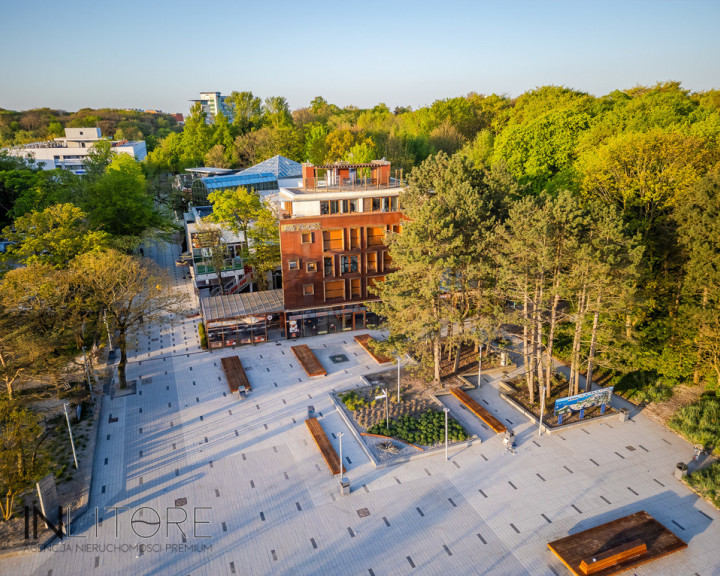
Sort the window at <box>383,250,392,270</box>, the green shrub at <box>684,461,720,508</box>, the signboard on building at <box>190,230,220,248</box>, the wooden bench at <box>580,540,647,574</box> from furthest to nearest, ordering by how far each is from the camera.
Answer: the signboard on building at <box>190,230,220,248</box>, the window at <box>383,250,392,270</box>, the green shrub at <box>684,461,720,508</box>, the wooden bench at <box>580,540,647,574</box>

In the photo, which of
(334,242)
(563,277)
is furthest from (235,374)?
A: (563,277)

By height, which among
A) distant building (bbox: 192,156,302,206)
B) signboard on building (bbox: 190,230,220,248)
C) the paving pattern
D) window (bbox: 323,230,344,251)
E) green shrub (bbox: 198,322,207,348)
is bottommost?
the paving pattern

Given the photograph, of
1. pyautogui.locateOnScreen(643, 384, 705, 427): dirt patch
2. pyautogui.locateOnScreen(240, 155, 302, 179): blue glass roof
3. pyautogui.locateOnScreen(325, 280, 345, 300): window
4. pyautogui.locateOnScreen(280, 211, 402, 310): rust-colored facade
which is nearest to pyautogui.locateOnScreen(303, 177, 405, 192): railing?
pyautogui.locateOnScreen(280, 211, 402, 310): rust-colored facade

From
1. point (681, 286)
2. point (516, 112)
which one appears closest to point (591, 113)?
point (516, 112)

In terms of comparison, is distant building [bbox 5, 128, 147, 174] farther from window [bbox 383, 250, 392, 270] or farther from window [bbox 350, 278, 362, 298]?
window [bbox 383, 250, 392, 270]

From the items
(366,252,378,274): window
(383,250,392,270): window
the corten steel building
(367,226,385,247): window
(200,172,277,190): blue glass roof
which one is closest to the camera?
the corten steel building

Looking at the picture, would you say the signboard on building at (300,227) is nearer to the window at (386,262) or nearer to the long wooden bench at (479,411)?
the window at (386,262)

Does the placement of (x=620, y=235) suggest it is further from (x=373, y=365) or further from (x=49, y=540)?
(x=49, y=540)
